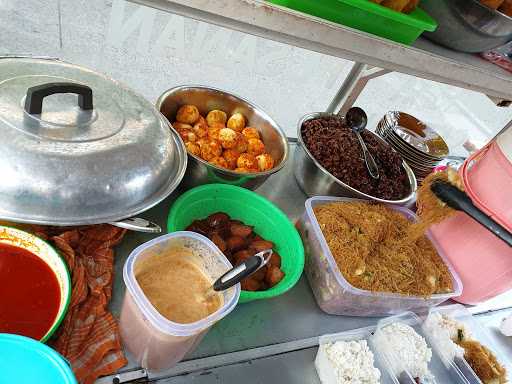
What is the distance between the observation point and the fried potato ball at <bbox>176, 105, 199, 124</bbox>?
52.7 inches

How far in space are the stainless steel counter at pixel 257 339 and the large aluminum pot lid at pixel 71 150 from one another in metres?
0.30

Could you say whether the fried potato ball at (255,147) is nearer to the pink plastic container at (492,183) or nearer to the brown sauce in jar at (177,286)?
the brown sauce in jar at (177,286)

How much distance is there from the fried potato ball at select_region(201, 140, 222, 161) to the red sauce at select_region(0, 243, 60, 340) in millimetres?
576

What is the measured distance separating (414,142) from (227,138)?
89cm

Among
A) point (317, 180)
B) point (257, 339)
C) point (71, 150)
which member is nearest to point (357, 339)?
point (257, 339)

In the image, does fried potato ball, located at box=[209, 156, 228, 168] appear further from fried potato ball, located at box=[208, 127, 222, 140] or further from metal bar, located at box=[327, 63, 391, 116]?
metal bar, located at box=[327, 63, 391, 116]

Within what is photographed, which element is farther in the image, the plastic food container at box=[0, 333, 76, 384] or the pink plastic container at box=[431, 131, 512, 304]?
the pink plastic container at box=[431, 131, 512, 304]

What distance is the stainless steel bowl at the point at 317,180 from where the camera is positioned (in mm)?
1346

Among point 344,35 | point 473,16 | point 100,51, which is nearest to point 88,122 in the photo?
point 344,35

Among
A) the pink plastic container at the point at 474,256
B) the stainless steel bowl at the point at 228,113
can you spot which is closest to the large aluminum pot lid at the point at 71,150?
the stainless steel bowl at the point at 228,113

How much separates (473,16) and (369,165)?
591mm

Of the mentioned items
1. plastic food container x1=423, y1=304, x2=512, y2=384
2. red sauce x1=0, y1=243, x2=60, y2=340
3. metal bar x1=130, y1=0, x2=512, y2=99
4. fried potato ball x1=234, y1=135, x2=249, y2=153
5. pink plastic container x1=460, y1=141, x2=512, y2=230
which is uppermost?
metal bar x1=130, y1=0, x2=512, y2=99

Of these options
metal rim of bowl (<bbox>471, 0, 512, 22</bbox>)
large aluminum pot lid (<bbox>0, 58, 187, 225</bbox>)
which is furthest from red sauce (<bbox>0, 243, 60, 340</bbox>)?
metal rim of bowl (<bbox>471, 0, 512, 22</bbox>)

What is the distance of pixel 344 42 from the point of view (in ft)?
2.92
